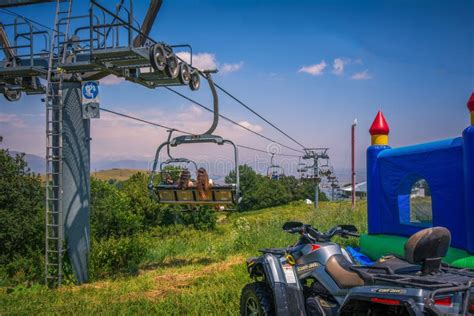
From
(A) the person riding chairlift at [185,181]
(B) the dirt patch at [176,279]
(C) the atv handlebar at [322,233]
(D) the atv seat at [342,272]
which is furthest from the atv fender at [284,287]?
(A) the person riding chairlift at [185,181]

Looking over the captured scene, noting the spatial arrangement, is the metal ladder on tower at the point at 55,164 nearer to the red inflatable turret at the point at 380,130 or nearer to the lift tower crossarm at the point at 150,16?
the lift tower crossarm at the point at 150,16

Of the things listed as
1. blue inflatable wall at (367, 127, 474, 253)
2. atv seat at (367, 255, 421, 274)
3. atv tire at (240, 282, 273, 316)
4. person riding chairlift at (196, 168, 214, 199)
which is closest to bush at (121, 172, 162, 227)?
person riding chairlift at (196, 168, 214, 199)

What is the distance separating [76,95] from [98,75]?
2.10 ft

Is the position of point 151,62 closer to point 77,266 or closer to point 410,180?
point 77,266

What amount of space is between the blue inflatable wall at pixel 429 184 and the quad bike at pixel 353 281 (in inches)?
A: 148

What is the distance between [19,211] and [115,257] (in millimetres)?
5662

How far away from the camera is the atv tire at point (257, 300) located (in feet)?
18.1

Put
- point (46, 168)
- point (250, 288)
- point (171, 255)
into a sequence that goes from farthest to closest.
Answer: point (171, 255), point (46, 168), point (250, 288)

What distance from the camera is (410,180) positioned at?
1121 centimetres

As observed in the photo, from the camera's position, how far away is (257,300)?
5.62m

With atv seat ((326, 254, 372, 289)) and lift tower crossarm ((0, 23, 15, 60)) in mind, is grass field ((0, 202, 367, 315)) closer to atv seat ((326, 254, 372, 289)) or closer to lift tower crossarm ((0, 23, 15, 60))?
atv seat ((326, 254, 372, 289))

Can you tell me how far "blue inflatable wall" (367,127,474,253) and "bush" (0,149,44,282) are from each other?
8308 millimetres

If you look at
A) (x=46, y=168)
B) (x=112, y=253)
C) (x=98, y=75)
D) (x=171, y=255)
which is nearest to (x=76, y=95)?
(x=98, y=75)

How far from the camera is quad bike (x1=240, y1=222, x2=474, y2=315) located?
3.72m
